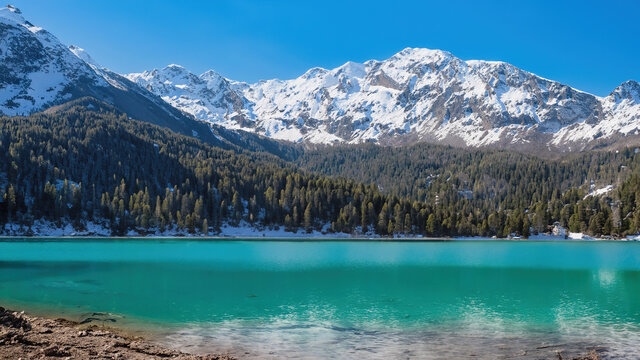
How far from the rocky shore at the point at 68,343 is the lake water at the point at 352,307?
1939mm

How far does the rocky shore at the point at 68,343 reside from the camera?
19.1 meters

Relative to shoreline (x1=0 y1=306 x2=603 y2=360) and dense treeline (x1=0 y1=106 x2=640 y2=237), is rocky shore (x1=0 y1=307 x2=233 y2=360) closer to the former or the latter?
shoreline (x1=0 y1=306 x2=603 y2=360)

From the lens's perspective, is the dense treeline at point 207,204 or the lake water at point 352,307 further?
the dense treeline at point 207,204

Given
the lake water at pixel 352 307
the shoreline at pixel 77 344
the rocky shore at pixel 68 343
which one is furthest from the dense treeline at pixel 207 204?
the rocky shore at pixel 68 343

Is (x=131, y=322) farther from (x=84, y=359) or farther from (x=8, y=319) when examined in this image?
(x=84, y=359)

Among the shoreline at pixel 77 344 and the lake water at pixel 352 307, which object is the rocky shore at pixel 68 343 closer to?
the shoreline at pixel 77 344

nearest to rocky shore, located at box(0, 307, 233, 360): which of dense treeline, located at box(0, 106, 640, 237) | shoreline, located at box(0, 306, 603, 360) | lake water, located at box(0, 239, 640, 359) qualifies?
shoreline, located at box(0, 306, 603, 360)

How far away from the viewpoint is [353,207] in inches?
6821

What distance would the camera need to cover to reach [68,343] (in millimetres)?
21219

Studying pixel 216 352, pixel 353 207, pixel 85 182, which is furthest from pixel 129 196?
pixel 216 352

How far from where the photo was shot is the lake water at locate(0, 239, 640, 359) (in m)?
23.6

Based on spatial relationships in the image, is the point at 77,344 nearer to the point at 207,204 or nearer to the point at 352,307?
the point at 352,307

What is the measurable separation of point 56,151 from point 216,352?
188506mm

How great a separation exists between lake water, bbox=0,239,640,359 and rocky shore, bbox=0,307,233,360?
194 cm
